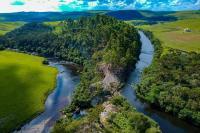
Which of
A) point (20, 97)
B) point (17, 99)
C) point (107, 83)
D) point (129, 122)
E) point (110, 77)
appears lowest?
point (20, 97)

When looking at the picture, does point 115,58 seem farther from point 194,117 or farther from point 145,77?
point 194,117

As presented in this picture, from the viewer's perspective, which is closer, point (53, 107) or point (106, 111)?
point (106, 111)

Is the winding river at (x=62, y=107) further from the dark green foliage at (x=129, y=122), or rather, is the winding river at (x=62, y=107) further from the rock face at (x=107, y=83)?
the dark green foliage at (x=129, y=122)

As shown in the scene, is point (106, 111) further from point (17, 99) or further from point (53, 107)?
point (17, 99)

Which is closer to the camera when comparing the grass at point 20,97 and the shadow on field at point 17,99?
the shadow on field at point 17,99

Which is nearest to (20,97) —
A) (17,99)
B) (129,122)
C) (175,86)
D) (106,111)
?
(17,99)

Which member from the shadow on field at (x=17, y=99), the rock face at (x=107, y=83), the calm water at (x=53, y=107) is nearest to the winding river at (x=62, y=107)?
the calm water at (x=53, y=107)

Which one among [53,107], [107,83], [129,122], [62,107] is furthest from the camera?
[107,83]
